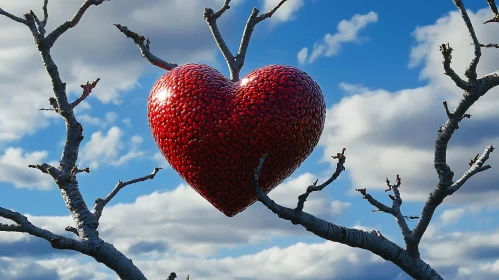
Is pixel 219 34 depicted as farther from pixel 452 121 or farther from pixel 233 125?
pixel 452 121

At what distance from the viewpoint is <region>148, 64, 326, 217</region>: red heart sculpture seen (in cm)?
507

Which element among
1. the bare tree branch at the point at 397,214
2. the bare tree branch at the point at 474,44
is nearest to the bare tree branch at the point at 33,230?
the bare tree branch at the point at 397,214

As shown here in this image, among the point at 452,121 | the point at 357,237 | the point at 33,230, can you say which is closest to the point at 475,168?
the point at 452,121

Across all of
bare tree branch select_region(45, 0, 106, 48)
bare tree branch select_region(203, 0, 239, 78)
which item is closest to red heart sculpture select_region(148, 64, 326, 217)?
bare tree branch select_region(203, 0, 239, 78)

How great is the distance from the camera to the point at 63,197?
766 centimetres

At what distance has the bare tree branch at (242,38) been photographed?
20.1ft

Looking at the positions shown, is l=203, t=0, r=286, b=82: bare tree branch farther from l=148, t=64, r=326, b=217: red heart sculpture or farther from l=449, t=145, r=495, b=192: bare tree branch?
l=449, t=145, r=495, b=192: bare tree branch

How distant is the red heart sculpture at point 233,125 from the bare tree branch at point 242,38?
601 millimetres

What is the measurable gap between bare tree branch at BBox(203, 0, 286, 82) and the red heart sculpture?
23.7 inches

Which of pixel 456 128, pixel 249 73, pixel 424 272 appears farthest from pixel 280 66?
pixel 424 272

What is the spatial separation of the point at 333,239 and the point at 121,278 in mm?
2684

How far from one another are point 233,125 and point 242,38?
142 cm

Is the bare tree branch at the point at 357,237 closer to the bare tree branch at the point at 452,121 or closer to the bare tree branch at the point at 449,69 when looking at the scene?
the bare tree branch at the point at 452,121

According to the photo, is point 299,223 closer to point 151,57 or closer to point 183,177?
point 183,177
